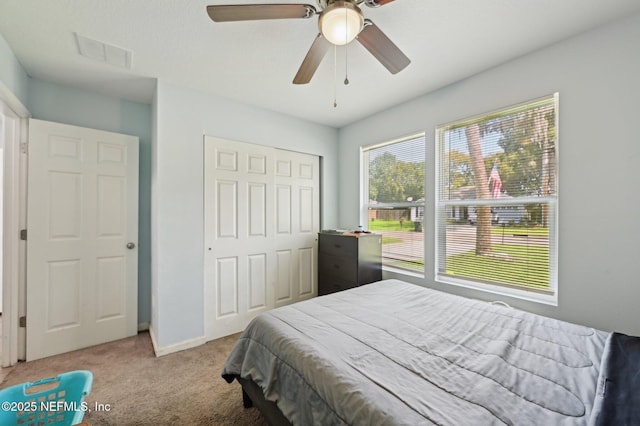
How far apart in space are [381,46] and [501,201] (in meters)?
1.64

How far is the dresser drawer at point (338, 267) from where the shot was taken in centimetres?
281

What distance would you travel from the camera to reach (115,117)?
268 cm

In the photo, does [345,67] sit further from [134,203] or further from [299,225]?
[134,203]

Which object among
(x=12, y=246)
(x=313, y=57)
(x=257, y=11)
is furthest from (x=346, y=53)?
(x=12, y=246)

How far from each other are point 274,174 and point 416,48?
188 cm

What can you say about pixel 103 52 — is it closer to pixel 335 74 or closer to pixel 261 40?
pixel 261 40

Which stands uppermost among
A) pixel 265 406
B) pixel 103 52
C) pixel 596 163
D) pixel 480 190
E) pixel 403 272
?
pixel 103 52

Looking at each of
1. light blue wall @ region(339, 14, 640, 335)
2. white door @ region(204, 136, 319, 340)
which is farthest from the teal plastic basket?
light blue wall @ region(339, 14, 640, 335)

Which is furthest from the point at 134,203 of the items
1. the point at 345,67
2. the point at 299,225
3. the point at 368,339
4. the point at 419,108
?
the point at 419,108

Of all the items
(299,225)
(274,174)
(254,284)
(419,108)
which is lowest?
(254,284)

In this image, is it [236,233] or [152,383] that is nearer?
[152,383]

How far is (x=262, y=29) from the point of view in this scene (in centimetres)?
171

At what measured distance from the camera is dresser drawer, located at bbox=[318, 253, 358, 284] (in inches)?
110

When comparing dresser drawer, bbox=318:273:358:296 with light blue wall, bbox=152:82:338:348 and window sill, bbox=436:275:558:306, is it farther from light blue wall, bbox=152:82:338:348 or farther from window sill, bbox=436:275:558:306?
light blue wall, bbox=152:82:338:348
